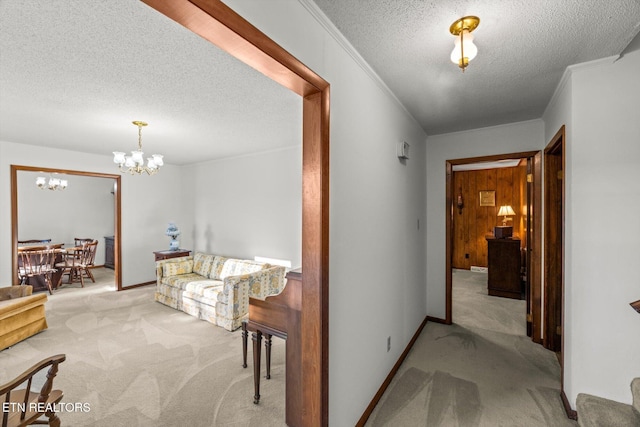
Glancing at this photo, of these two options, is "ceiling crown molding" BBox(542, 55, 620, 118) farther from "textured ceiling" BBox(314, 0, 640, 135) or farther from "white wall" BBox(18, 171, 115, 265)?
"white wall" BBox(18, 171, 115, 265)

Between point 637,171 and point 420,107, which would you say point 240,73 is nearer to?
point 420,107

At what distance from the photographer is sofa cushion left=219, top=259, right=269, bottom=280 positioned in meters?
4.24

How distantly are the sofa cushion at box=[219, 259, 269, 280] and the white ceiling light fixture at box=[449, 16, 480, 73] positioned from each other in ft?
11.5

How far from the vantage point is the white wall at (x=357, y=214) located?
4.64ft

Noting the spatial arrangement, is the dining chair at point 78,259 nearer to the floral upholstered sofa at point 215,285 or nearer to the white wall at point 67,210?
the white wall at point 67,210

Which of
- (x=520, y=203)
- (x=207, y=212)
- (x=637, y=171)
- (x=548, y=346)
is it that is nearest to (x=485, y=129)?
(x=637, y=171)

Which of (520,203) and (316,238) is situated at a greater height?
(520,203)

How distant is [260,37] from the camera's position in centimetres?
111

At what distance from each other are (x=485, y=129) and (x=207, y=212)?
200 inches

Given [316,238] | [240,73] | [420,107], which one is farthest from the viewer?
[420,107]

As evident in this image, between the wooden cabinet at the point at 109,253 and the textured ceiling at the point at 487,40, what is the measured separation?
810cm

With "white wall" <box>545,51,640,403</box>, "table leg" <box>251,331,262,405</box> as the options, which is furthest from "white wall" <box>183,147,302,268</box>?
"white wall" <box>545,51,640,403</box>

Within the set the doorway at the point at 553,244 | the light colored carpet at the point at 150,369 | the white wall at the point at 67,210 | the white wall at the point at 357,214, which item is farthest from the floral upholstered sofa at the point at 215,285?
the white wall at the point at 67,210

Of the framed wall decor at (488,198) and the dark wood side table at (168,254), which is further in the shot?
the framed wall decor at (488,198)
